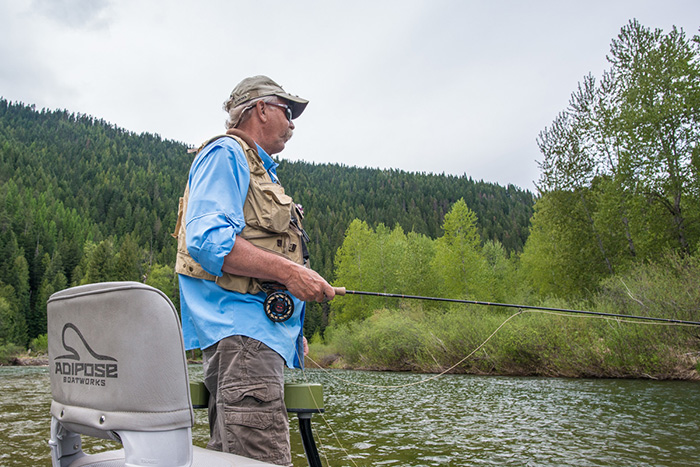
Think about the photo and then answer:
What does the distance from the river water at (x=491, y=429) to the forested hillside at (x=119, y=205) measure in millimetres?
49185

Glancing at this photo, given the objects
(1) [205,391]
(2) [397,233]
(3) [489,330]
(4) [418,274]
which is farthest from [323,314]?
(1) [205,391]

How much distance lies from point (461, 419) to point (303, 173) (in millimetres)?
137256

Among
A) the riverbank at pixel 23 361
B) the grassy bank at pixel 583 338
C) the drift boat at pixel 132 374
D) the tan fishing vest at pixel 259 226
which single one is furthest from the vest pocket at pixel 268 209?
the riverbank at pixel 23 361

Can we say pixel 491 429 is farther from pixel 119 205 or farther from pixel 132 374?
pixel 119 205

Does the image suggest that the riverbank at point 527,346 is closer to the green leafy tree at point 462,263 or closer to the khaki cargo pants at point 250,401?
the green leafy tree at point 462,263

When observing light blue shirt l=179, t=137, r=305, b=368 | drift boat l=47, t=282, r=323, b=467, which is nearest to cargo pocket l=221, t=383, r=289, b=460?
light blue shirt l=179, t=137, r=305, b=368

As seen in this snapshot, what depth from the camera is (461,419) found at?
949 centimetres

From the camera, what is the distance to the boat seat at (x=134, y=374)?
1229mm

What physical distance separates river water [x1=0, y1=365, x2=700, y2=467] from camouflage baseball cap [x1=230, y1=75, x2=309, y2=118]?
3.07 m

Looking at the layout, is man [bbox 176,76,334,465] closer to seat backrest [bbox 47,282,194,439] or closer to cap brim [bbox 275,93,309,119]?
cap brim [bbox 275,93,309,119]

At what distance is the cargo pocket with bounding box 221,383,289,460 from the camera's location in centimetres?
192

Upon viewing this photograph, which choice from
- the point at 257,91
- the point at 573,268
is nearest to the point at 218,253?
the point at 257,91

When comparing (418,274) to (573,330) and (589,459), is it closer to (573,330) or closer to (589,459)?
(573,330)

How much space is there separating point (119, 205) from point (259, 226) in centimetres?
11376
